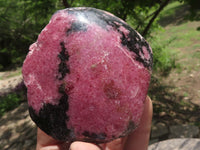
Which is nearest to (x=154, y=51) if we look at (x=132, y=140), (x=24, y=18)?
(x=24, y=18)

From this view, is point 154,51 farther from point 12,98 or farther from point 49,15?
point 12,98

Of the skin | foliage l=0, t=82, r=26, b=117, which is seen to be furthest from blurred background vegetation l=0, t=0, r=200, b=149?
the skin

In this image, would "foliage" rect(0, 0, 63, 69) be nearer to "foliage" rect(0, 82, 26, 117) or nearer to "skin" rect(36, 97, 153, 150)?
"foliage" rect(0, 82, 26, 117)

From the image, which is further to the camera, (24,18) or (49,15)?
(24,18)

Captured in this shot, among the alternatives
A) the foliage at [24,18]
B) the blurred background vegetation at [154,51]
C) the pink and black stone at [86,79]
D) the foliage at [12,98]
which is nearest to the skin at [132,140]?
the pink and black stone at [86,79]

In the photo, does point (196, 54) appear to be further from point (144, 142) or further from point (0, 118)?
point (0, 118)

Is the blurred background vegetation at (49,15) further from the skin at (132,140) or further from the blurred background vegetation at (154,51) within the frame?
the skin at (132,140)

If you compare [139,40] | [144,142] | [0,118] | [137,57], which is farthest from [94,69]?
[0,118]

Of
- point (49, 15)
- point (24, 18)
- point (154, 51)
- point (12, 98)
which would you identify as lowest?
point (12, 98)

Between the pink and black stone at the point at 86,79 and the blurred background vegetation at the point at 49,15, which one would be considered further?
the blurred background vegetation at the point at 49,15
